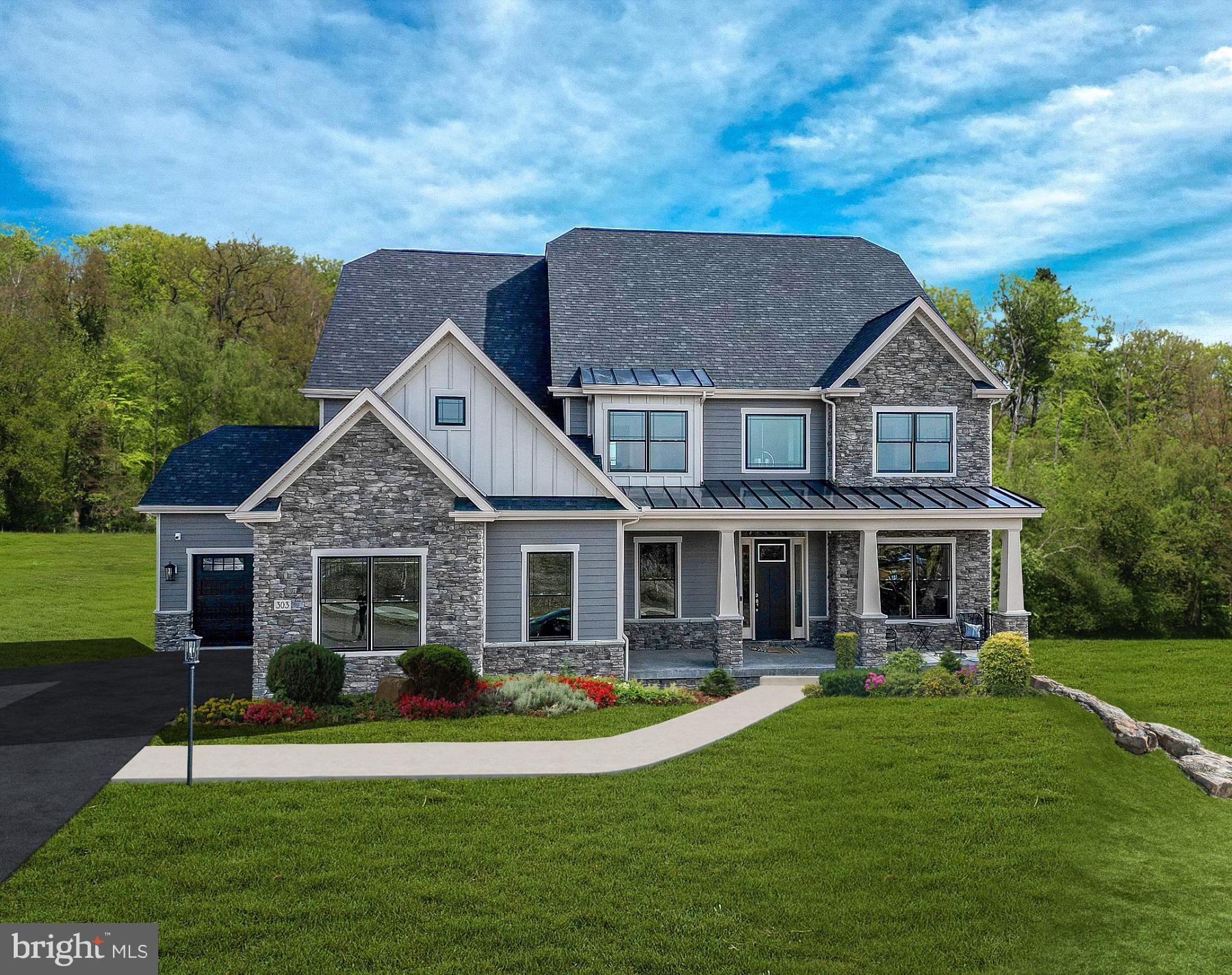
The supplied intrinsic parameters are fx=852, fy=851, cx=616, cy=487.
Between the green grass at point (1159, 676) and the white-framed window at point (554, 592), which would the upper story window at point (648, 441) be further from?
the green grass at point (1159, 676)

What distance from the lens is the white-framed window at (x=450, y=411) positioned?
57.1 feet

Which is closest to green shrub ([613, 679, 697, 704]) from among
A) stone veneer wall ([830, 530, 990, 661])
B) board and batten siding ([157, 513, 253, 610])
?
stone veneer wall ([830, 530, 990, 661])

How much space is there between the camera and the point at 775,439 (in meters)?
21.0

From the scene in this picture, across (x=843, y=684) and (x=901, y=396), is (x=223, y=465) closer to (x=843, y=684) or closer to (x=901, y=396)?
(x=843, y=684)

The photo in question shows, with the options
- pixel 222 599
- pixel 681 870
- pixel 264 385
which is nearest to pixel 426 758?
pixel 681 870

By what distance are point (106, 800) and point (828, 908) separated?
319 inches

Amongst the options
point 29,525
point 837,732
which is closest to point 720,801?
point 837,732

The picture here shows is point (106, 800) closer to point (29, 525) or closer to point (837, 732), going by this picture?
point (837, 732)

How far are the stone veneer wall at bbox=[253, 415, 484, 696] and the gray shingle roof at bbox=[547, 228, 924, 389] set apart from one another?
19.0 ft

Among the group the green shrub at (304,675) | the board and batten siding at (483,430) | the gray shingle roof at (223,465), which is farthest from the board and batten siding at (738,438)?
the green shrub at (304,675)

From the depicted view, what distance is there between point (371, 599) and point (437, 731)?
370 centimetres

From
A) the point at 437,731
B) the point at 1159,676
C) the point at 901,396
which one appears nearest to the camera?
the point at 437,731

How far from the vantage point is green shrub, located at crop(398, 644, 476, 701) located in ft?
48.1

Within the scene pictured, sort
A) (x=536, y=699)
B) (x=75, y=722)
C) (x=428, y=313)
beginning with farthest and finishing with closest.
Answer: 1. (x=428, y=313)
2. (x=536, y=699)
3. (x=75, y=722)
